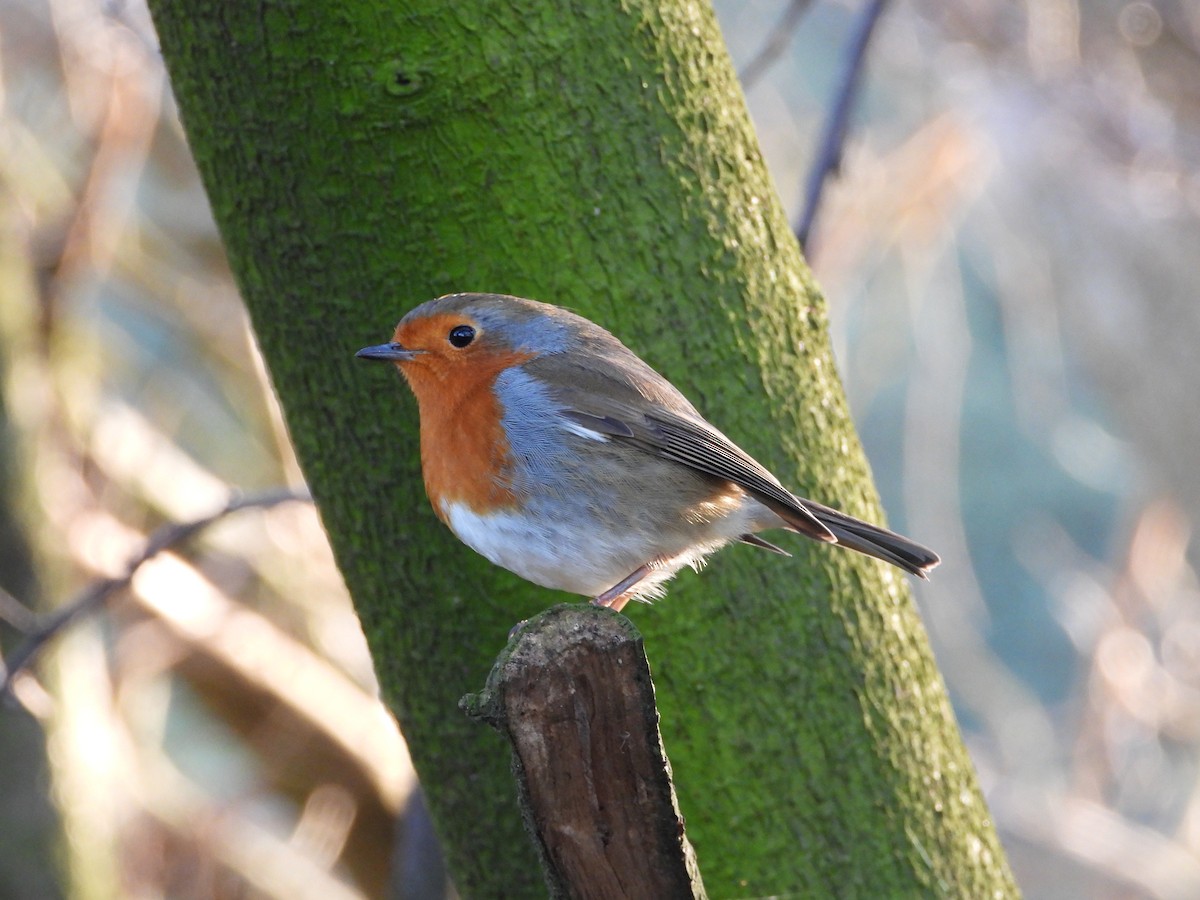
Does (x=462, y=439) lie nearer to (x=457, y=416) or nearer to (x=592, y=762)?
(x=457, y=416)

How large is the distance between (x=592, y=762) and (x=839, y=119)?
1.96 metres

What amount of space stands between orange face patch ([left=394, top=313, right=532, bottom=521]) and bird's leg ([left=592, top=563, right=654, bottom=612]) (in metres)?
0.23

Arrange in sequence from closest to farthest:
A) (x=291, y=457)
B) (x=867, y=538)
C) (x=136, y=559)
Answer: (x=867, y=538)
(x=136, y=559)
(x=291, y=457)

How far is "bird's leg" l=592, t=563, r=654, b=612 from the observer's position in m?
2.35

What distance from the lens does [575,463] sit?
2447mm

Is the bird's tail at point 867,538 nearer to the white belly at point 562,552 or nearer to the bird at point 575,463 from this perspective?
the bird at point 575,463

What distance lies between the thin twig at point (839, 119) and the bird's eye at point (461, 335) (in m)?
0.93

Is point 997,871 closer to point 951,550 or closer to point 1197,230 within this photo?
point 951,550

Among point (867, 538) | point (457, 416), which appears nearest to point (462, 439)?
point (457, 416)

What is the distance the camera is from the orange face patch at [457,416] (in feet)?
7.63

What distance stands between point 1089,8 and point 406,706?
234 inches

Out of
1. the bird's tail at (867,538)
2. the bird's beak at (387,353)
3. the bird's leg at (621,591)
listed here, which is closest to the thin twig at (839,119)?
the bird's tail at (867,538)

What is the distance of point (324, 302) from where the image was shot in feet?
7.54

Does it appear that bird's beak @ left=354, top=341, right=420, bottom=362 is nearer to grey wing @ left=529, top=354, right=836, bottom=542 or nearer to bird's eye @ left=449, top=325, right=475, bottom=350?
bird's eye @ left=449, top=325, right=475, bottom=350
